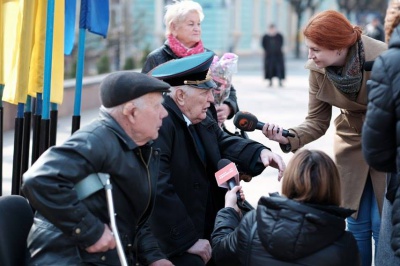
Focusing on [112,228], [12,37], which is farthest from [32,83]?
[112,228]

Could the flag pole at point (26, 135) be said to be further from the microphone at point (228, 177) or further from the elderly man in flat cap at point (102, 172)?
the elderly man in flat cap at point (102, 172)

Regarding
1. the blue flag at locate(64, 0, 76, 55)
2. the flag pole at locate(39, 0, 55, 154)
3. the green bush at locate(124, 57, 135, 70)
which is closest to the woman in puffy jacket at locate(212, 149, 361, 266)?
the flag pole at locate(39, 0, 55, 154)

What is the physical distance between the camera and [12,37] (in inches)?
206

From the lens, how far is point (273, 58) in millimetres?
23641

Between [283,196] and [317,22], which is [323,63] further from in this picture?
[283,196]

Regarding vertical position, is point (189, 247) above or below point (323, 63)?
below

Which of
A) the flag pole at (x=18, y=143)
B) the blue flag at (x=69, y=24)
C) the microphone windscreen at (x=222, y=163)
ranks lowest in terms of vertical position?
the flag pole at (x=18, y=143)

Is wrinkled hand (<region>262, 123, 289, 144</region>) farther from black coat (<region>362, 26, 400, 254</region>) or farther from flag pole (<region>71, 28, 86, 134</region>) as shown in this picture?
black coat (<region>362, 26, 400, 254</region>)

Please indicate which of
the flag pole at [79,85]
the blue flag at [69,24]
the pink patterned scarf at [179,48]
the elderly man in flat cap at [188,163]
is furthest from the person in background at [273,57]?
the elderly man in flat cap at [188,163]

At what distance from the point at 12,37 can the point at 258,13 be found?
43.3 meters

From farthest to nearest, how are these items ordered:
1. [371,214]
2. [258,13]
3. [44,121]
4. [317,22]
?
1. [258,13]
2. [44,121]
3. [371,214]
4. [317,22]

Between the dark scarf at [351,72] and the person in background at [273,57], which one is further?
the person in background at [273,57]

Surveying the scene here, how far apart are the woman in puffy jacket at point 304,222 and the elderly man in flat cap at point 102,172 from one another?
20.2 inches

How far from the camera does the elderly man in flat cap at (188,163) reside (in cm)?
418
